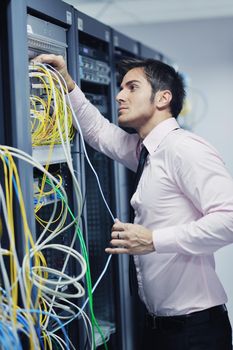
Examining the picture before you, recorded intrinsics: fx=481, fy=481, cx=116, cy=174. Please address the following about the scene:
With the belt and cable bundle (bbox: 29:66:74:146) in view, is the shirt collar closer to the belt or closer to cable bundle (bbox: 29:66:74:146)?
cable bundle (bbox: 29:66:74:146)

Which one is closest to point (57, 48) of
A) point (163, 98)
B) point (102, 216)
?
point (163, 98)

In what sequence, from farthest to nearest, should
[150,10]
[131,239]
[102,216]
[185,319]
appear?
1. [150,10]
2. [102,216]
3. [185,319]
4. [131,239]

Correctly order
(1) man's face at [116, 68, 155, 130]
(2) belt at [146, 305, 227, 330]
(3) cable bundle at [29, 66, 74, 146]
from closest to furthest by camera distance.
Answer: (3) cable bundle at [29, 66, 74, 146] → (2) belt at [146, 305, 227, 330] → (1) man's face at [116, 68, 155, 130]

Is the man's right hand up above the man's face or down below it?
above

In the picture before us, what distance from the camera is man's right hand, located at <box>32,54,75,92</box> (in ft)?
4.69

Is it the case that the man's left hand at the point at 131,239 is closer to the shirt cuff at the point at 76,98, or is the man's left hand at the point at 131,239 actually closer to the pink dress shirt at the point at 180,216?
the pink dress shirt at the point at 180,216

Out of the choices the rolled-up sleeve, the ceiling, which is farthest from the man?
the ceiling

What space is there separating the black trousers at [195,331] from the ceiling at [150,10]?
7.30ft

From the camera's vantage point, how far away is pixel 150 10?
378 cm

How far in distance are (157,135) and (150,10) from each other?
7.96 feet

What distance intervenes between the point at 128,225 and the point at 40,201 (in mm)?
278

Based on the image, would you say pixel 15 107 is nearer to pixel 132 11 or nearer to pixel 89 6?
pixel 89 6

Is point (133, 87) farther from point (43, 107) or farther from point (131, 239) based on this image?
point (131, 239)

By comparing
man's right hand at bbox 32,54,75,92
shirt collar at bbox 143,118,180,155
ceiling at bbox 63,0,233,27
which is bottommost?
shirt collar at bbox 143,118,180,155
